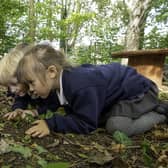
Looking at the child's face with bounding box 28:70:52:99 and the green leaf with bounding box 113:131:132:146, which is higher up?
the child's face with bounding box 28:70:52:99

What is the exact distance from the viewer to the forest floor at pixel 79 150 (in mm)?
1567

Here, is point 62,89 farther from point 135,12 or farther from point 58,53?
point 135,12

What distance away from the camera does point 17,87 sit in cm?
267

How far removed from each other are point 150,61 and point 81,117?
441 centimetres

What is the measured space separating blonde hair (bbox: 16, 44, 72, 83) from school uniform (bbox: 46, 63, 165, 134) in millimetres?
114

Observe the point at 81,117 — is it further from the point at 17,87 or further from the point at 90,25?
the point at 90,25

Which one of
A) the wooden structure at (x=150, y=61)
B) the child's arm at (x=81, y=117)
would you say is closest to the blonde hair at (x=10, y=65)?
the child's arm at (x=81, y=117)

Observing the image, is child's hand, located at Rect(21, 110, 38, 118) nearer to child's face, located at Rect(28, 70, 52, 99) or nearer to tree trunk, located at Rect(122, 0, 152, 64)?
child's face, located at Rect(28, 70, 52, 99)

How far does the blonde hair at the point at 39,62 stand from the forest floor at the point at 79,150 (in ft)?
1.17

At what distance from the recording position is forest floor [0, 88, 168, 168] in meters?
1.57

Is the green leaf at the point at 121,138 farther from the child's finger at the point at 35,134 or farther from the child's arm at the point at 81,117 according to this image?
the child's finger at the point at 35,134

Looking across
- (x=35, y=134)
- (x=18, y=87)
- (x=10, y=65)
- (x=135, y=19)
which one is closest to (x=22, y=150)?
(x=35, y=134)

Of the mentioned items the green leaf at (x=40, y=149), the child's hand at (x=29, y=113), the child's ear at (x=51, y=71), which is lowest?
the child's hand at (x=29, y=113)

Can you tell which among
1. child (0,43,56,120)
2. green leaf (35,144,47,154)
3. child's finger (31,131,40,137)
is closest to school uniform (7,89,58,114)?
child (0,43,56,120)
